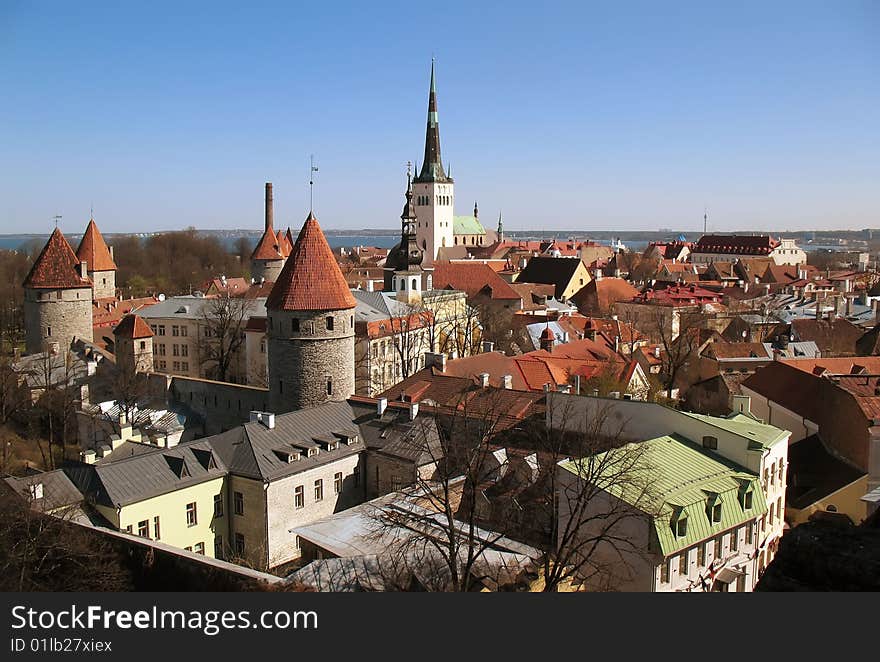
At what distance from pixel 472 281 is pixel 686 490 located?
4078 cm

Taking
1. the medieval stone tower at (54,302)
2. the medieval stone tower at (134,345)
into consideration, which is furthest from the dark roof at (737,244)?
the medieval stone tower at (54,302)

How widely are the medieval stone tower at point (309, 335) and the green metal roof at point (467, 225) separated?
93092 millimetres

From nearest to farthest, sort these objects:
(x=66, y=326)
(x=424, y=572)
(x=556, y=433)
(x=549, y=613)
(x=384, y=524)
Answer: (x=549, y=613), (x=424, y=572), (x=384, y=524), (x=556, y=433), (x=66, y=326)

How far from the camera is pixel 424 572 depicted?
13.0 metres

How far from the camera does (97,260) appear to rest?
50.4m

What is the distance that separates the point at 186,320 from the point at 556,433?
24.2 m

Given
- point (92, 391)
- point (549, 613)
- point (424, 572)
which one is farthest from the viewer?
point (92, 391)

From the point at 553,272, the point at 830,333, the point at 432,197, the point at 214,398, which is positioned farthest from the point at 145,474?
the point at 432,197

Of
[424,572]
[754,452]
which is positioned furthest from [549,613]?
[754,452]

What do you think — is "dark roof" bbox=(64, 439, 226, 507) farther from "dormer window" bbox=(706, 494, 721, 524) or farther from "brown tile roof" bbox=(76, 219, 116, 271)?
"brown tile roof" bbox=(76, 219, 116, 271)

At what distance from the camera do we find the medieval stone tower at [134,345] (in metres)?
35.8

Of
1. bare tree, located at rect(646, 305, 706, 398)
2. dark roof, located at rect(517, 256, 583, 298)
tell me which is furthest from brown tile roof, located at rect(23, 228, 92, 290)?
dark roof, located at rect(517, 256, 583, 298)

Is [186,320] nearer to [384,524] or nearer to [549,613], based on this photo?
[384,524]

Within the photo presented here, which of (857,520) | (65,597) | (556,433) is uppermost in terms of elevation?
(65,597)
